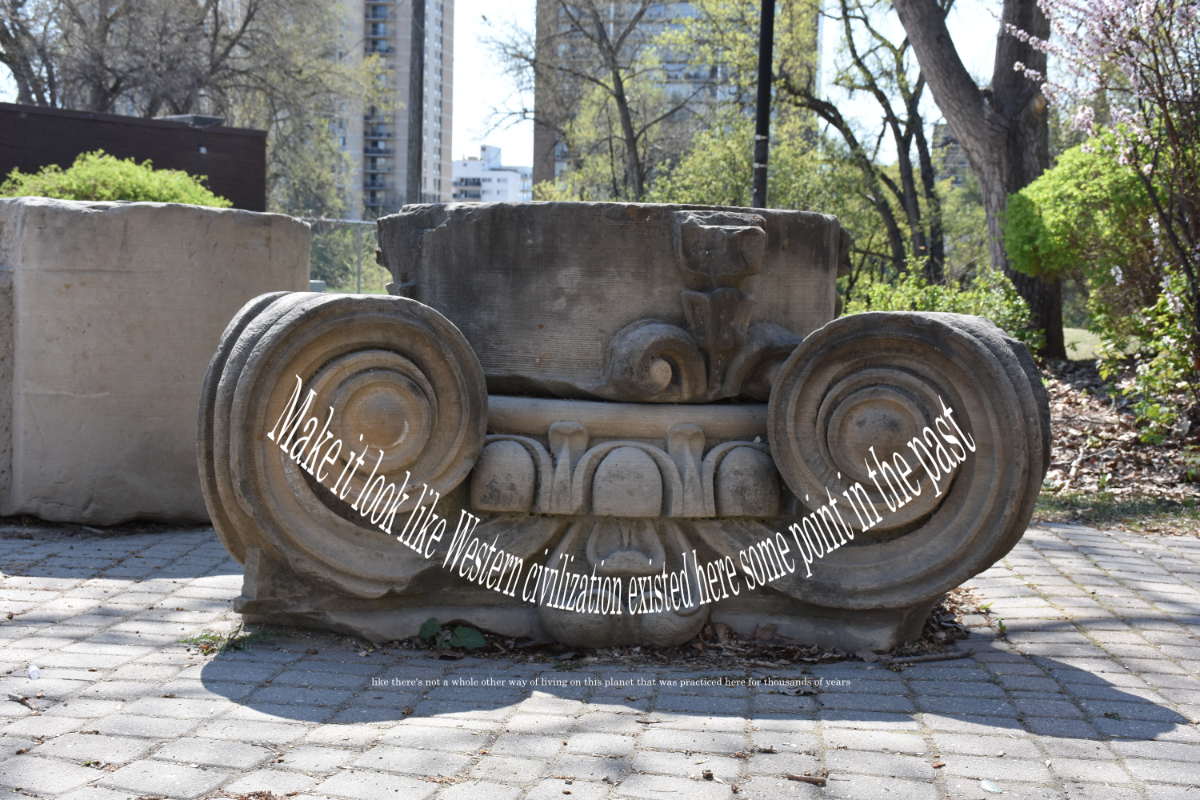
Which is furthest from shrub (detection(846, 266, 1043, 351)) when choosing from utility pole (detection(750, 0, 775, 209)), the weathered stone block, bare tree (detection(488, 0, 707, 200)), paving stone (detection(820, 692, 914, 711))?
bare tree (detection(488, 0, 707, 200))

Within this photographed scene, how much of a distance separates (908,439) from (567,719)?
4.59 feet

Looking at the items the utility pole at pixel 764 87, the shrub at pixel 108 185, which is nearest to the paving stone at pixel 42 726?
the shrub at pixel 108 185

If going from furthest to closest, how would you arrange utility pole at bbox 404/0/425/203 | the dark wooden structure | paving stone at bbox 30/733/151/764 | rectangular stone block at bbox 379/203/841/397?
utility pole at bbox 404/0/425/203, the dark wooden structure, rectangular stone block at bbox 379/203/841/397, paving stone at bbox 30/733/151/764

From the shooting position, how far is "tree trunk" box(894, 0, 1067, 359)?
31.1ft

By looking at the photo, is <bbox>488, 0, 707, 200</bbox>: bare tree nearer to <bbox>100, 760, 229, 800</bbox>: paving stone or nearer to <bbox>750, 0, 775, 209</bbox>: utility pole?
<bbox>750, 0, 775, 209</bbox>: utility pole

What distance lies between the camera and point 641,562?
130 inches

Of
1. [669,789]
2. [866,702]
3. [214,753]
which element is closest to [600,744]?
[669,789]

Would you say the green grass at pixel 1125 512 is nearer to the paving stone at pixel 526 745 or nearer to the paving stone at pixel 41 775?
the paving stone at pixel 526 745

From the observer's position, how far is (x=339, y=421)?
3148 mm

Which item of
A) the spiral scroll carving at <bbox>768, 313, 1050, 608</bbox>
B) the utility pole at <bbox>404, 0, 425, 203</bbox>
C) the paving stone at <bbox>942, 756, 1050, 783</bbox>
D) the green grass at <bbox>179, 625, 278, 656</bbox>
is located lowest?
the green grass at <bbox>179, 625, 278, 656</bbox>

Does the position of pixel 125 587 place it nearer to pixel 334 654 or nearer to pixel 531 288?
pixel 334 654

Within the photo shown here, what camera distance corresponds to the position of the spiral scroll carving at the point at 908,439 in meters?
3.07

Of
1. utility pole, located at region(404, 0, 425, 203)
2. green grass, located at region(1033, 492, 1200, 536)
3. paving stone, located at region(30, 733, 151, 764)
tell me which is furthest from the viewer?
utility pole, located at region(404, 0, 425, 203)

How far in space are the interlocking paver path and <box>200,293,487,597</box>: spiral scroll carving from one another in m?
0.36
